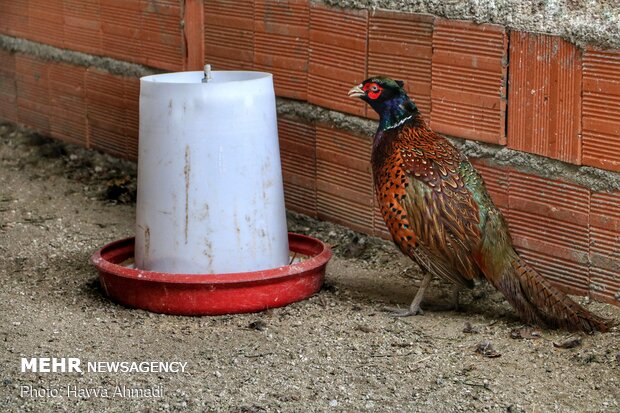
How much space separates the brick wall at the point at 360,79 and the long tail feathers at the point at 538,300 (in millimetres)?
243

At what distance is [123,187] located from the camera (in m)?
5.83

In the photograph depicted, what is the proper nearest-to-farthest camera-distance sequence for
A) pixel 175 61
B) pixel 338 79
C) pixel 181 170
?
pixel 181 170 < pixel 338 79 < pixel 175 61

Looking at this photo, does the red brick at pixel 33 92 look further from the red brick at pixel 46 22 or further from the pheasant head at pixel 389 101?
the pheasant head at pixel 389 101

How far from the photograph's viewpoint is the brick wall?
3984 millimetres

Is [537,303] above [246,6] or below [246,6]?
below

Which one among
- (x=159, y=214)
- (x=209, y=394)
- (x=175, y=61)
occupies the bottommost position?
(x=209, y=394)

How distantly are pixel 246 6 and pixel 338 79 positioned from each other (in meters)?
0.67

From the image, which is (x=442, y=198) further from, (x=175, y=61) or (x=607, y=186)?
(x=175, y=61)

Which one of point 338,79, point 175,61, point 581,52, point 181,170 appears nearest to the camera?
point 581,52

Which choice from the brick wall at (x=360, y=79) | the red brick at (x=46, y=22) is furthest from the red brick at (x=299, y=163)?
the red brick at (x=46, y=22)

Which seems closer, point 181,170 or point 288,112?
point 181,170

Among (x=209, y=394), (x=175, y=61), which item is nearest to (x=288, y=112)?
(x=175, y=61)

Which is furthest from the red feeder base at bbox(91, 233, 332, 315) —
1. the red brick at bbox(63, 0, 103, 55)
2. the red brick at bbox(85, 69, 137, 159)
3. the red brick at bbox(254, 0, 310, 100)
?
the red brick at bbox(63, 0, 103, 55)

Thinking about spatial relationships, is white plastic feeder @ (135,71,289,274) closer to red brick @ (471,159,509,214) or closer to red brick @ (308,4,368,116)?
red brick @ (308,4,368,116)
